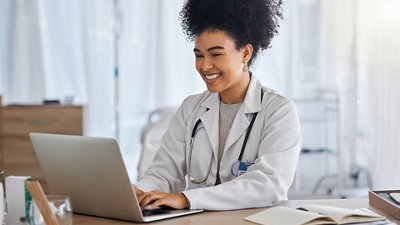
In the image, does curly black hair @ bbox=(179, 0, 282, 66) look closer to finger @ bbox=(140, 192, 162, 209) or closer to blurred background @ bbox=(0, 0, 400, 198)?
finger @ bbox=(140, 192, 162, 209)

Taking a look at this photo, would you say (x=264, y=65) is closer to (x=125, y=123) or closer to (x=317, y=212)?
(x=125, y=123)

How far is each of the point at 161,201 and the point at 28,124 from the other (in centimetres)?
301

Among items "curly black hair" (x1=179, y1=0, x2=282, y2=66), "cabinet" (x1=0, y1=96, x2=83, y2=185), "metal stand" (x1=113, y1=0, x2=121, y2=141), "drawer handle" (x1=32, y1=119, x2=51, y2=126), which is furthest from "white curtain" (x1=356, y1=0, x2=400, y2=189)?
"curly black hair" (x1=179, y1=0, x2=282, y2=66)

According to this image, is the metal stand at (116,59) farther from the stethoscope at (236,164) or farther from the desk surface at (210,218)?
the desk surface at (210,218)

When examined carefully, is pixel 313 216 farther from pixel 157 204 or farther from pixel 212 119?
pixel 212 119

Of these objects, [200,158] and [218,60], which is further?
[200,158]

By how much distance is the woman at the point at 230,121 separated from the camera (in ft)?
7.67

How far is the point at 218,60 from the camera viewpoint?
242 centimetres

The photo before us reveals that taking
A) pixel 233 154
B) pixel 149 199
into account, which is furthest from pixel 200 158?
pixel 149 199

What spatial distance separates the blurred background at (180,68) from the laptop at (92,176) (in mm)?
3229

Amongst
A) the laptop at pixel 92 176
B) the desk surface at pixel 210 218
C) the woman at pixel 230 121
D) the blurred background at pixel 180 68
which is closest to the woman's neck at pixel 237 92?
the woman at pixel 230 121

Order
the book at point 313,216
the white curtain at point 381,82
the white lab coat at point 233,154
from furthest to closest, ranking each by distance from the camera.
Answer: the white curtain at point 381,82 < the white lab coat at point 233,154 < the book at point 313,216

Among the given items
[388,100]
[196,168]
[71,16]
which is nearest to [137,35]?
[71,16]

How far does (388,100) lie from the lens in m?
5.33
